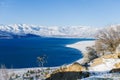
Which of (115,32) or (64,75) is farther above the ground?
(115,32)

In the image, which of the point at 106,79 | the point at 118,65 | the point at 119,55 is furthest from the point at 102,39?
the point at 106,79

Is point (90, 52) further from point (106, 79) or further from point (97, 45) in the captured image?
point (106, 79)

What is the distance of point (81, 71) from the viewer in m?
26.6

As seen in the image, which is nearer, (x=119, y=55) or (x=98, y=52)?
(x=119, y=55)

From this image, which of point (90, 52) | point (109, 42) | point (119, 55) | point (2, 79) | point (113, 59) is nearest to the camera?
point (113, 59)

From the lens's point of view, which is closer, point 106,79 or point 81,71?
point 106,79

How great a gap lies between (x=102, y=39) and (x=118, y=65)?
33153mm

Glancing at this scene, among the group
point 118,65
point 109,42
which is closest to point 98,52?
point 109,42

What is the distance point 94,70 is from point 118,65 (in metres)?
2.22

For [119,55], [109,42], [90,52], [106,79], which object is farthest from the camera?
[90,52]

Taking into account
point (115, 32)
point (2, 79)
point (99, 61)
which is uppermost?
point (115, 32)

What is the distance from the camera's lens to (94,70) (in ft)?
88.5

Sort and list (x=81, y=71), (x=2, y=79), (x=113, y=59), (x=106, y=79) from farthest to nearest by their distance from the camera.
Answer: (x=2, y=79) → (x=113, y=59) → (x=81, y=71) → (x=106, y=79)

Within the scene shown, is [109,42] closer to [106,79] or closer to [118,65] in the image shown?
[118,65]
